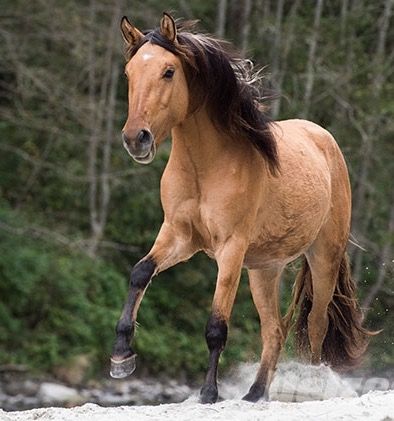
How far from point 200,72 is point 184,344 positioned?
10.2 meters

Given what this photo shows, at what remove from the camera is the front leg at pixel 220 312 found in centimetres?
665

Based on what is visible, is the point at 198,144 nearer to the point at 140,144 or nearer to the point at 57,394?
the point at 140,144

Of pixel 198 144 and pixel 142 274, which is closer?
pixel 142 274

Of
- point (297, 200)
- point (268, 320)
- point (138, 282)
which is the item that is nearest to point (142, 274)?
point (138, 282)

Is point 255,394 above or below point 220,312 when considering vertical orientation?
below

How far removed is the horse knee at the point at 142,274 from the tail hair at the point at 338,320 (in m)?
1.77

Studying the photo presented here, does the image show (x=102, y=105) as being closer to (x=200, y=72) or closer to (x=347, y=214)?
(x=347, y=214)

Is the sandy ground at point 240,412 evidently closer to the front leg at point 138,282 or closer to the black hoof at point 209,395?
the black hoof at point 209,395

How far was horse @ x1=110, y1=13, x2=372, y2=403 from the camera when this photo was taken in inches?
253

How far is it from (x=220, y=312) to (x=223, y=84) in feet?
3.80

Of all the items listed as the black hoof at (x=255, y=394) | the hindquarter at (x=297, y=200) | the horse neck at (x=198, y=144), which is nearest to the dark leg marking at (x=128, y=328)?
the horse neck at (x=198, y=144)


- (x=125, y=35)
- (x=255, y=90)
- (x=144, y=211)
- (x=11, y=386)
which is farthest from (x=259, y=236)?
(x=144, y=211)

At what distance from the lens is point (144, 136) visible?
6195 mm

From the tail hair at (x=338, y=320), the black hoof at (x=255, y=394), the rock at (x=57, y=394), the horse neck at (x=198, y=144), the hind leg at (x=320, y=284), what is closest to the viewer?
the horse neck at (x=198, y=144)
